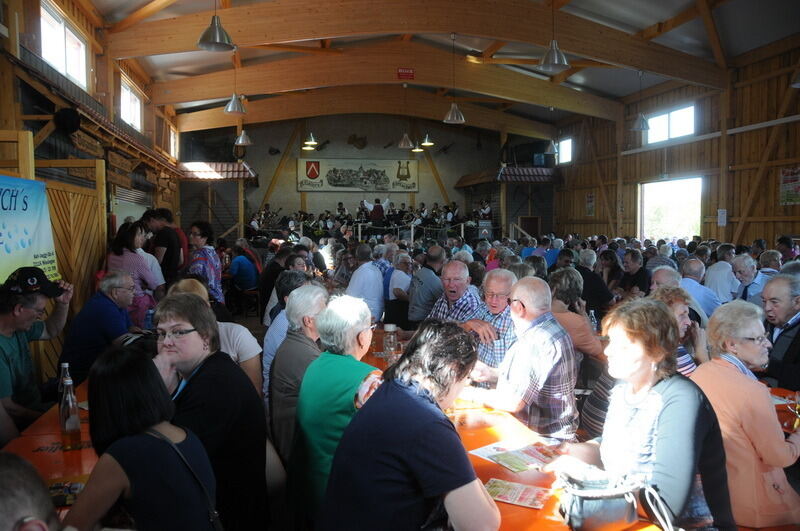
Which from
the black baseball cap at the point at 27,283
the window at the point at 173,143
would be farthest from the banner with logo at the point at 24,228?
the window at the point at 173,143

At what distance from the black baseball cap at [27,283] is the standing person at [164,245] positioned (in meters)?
3.01

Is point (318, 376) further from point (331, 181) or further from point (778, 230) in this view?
point (331, 181)

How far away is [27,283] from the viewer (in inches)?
137

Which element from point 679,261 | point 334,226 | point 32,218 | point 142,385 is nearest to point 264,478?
point 142,385

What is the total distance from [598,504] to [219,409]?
1406 millimetres

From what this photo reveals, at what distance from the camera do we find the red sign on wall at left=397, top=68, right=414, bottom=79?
518 inches

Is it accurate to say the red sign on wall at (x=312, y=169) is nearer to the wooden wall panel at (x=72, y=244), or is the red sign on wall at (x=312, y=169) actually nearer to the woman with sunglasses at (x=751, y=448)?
the wooden wall panel at (x=72, y=244)

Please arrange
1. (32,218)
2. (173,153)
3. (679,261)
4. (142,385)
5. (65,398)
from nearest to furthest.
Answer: (142,385), (65,398), (32,218), (679,261), (173,153)

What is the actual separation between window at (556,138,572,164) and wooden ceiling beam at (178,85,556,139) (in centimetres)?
252

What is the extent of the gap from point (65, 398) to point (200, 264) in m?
3.40

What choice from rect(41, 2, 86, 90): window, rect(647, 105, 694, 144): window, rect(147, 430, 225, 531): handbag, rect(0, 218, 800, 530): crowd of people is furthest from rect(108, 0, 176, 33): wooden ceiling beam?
rect(647, 105, 694, 144): window

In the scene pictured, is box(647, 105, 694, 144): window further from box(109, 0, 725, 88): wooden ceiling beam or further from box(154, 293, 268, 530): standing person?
box(154, 293, 268, 530): standing person

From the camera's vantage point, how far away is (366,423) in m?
1.75

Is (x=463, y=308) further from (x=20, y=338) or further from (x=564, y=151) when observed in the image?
(x=564, y=151)
